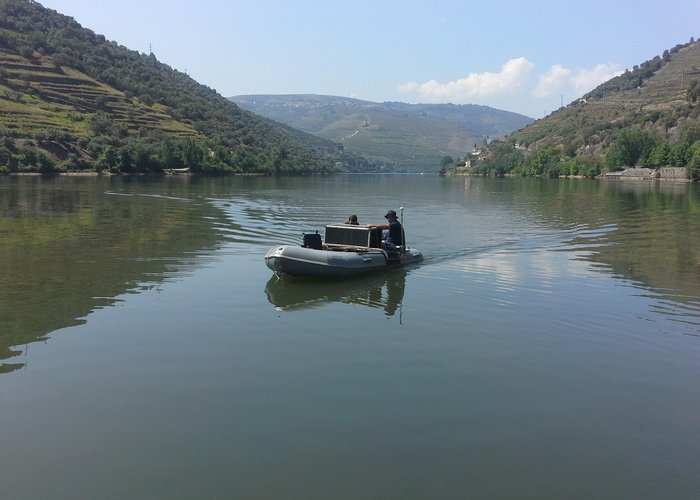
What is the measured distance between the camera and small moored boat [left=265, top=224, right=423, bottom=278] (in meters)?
17.8

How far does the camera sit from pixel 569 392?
9.72 metres

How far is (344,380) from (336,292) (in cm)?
738

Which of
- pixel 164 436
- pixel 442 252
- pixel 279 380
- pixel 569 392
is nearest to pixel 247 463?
pixel 164 436

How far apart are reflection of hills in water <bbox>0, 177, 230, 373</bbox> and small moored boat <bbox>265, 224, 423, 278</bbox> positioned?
3723 millimetres

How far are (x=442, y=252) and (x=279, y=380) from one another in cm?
1661

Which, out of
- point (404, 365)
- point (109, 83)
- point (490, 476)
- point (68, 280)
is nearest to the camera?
point (490, 476)

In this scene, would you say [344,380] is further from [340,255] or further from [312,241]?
[312,241]

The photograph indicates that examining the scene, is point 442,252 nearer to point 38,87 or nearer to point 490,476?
point 490,476

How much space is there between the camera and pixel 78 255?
830 inches

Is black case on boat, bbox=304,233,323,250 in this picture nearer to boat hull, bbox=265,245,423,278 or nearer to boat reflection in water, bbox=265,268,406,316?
boat hull, bbox=265,245,423,278

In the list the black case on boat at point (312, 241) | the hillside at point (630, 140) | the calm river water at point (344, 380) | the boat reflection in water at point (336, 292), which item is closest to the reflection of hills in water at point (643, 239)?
the calm river water at point (344, 380)

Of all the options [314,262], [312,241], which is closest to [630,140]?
[312,241]

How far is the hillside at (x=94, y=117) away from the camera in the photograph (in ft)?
311

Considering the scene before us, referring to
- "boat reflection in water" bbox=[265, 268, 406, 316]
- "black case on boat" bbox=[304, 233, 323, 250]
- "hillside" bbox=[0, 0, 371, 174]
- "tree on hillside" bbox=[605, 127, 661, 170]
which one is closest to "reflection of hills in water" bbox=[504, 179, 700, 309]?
"boat reflection in water" bbox=[265, 268, 406, 316]
